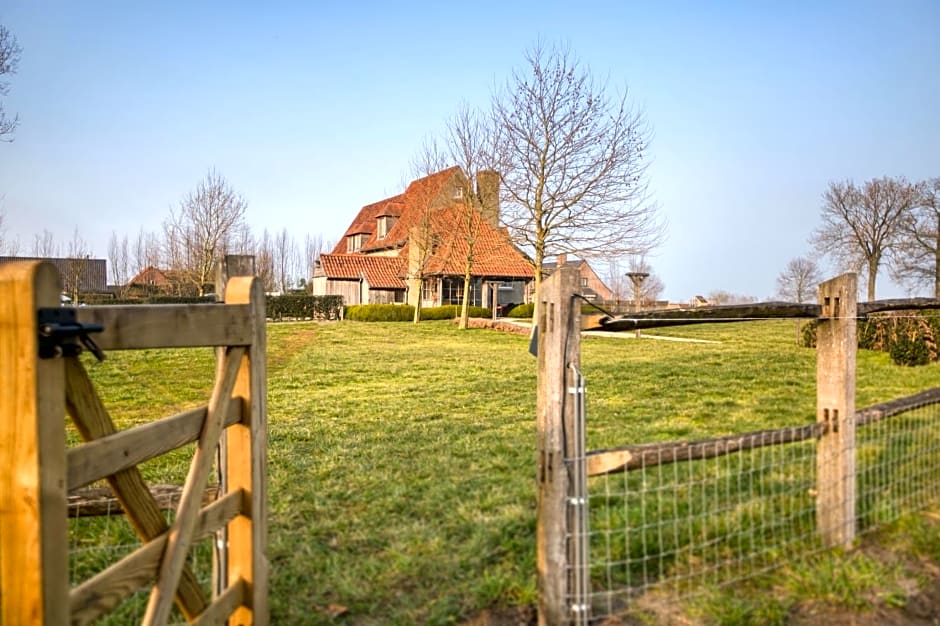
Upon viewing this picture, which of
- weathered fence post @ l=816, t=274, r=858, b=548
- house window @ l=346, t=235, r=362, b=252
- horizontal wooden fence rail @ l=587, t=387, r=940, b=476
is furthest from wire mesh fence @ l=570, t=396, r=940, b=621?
house window @ l=346, t=235, r=362, b=252

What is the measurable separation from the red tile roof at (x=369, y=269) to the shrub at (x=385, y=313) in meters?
6.01

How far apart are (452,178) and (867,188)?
1264 inches

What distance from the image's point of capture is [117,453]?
219 cm

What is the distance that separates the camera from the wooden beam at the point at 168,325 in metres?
2.21

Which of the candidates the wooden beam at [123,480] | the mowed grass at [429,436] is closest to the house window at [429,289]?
the mowed grass at [429,436]

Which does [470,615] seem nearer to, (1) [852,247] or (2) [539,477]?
(2) [539,477]

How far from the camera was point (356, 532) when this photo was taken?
184 inches

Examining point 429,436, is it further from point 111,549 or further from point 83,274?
point 83,274

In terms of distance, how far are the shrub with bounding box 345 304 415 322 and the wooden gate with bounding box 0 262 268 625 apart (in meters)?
34.4

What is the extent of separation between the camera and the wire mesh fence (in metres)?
3.73

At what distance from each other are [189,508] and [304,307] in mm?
38829

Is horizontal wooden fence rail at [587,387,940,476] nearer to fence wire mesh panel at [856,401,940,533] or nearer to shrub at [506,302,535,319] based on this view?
fence wire mesh panel at [856,401,940,533]

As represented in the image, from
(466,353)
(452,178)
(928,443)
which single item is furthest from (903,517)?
(452,178)

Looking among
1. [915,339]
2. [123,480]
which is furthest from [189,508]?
[915,339]
